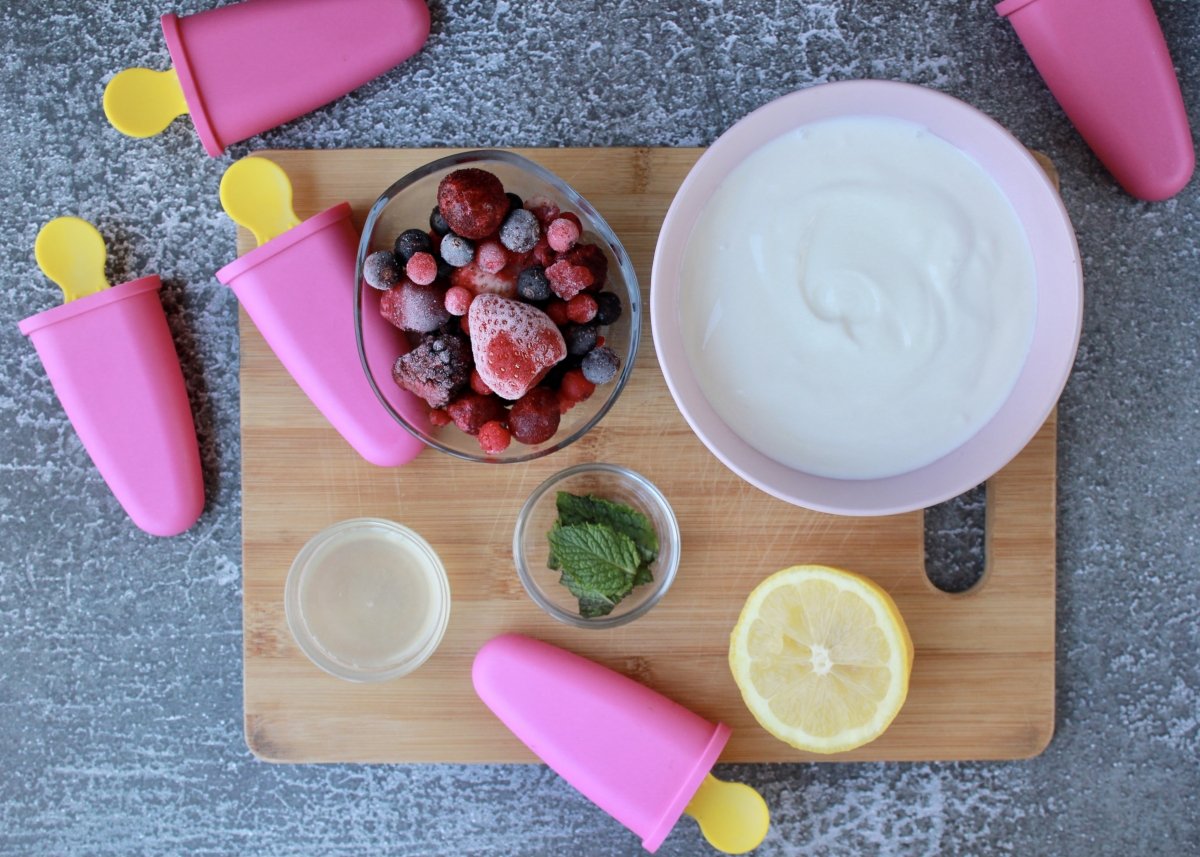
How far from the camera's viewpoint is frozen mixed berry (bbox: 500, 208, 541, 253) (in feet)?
3.04

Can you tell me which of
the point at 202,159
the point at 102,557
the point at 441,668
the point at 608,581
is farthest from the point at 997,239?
the point at 102,557

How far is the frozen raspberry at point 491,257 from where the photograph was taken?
36.6 inches

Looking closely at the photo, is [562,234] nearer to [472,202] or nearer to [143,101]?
[472,202]

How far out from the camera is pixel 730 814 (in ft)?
3.51

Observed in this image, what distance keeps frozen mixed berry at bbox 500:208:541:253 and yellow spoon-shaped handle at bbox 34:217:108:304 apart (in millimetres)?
498

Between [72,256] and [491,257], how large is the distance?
518 millimetres

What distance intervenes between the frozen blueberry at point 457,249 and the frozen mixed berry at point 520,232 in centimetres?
4

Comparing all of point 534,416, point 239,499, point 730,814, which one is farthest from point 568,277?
point 730,814

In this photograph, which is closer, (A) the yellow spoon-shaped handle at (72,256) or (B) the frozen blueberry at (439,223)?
(B) the frozen blueberry at (439,223)

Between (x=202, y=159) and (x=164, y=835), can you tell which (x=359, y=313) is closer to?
(x=202, y=159)

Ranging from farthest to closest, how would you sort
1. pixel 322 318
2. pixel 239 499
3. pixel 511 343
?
pixel 239 499
pixel 322 318
pixel 511 343

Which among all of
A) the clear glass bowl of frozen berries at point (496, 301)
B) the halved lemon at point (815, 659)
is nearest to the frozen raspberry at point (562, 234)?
the clear glass bowl of frozen berries at point (496, 301)

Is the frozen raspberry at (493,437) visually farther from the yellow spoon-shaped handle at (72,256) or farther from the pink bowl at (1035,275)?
the yellow spoon-shaped handle at (72,256)

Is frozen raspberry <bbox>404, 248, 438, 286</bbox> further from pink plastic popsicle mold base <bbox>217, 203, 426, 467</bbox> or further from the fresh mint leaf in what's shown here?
the fresh mint leaf
